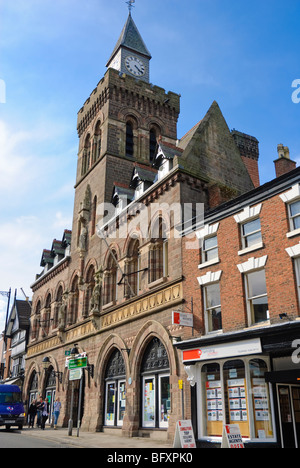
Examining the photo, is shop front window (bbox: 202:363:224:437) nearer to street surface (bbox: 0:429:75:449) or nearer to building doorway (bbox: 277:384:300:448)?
building doorway (bbox: 277:384:300:448)

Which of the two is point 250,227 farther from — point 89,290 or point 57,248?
point 57,248

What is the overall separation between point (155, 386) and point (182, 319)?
13.5ft

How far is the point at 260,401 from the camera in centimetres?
1377

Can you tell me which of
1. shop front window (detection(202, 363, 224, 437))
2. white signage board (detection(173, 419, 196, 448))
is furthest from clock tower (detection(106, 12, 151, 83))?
white signage board (detection(173, 419, 196, 448))

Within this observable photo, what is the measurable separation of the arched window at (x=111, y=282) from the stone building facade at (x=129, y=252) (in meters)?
0.06

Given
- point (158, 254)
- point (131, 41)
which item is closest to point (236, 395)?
point (158, 254)

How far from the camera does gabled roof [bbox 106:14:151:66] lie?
3616 centimetres

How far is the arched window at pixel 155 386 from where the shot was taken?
17875 millimetres

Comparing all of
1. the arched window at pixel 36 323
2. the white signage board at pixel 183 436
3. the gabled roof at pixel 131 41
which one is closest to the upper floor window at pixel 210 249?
the white signage board at pixel 183 436

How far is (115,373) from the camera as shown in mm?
22234

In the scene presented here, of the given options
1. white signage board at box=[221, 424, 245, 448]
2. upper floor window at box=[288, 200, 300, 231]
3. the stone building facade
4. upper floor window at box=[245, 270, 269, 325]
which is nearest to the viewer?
white signage board at box=[221, 424, 245, 448]

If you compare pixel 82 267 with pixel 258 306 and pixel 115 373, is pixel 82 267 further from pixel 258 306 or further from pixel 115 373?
pixel 258 306

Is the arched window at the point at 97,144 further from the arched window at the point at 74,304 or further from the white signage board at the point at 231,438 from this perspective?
the white signage board at the point at 231,438
